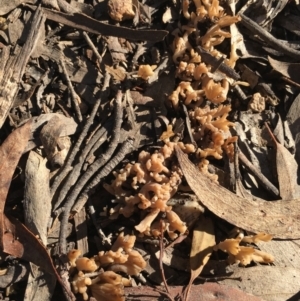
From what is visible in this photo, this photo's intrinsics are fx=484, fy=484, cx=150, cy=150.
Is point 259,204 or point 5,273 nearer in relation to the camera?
point 5,273

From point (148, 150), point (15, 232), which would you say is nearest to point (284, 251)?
point (148, 150)

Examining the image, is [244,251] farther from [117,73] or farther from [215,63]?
[117,73]

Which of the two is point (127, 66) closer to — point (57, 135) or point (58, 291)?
point (57, 135)

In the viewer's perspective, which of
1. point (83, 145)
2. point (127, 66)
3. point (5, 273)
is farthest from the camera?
point (127, 66)

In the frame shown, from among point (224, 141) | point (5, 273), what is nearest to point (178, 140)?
point (224, 141)

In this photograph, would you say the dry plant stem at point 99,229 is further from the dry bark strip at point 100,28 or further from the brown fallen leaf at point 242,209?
the dry bark strip at point 100,28

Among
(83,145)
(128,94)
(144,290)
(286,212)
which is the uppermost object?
(128,94)

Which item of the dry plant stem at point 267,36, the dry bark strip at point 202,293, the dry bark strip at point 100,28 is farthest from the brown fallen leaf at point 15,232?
the dry plant stem at point 267,36

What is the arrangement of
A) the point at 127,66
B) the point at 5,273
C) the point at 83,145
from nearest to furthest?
the point at 5,273 < the point at 83,145 < the point at 127,66
